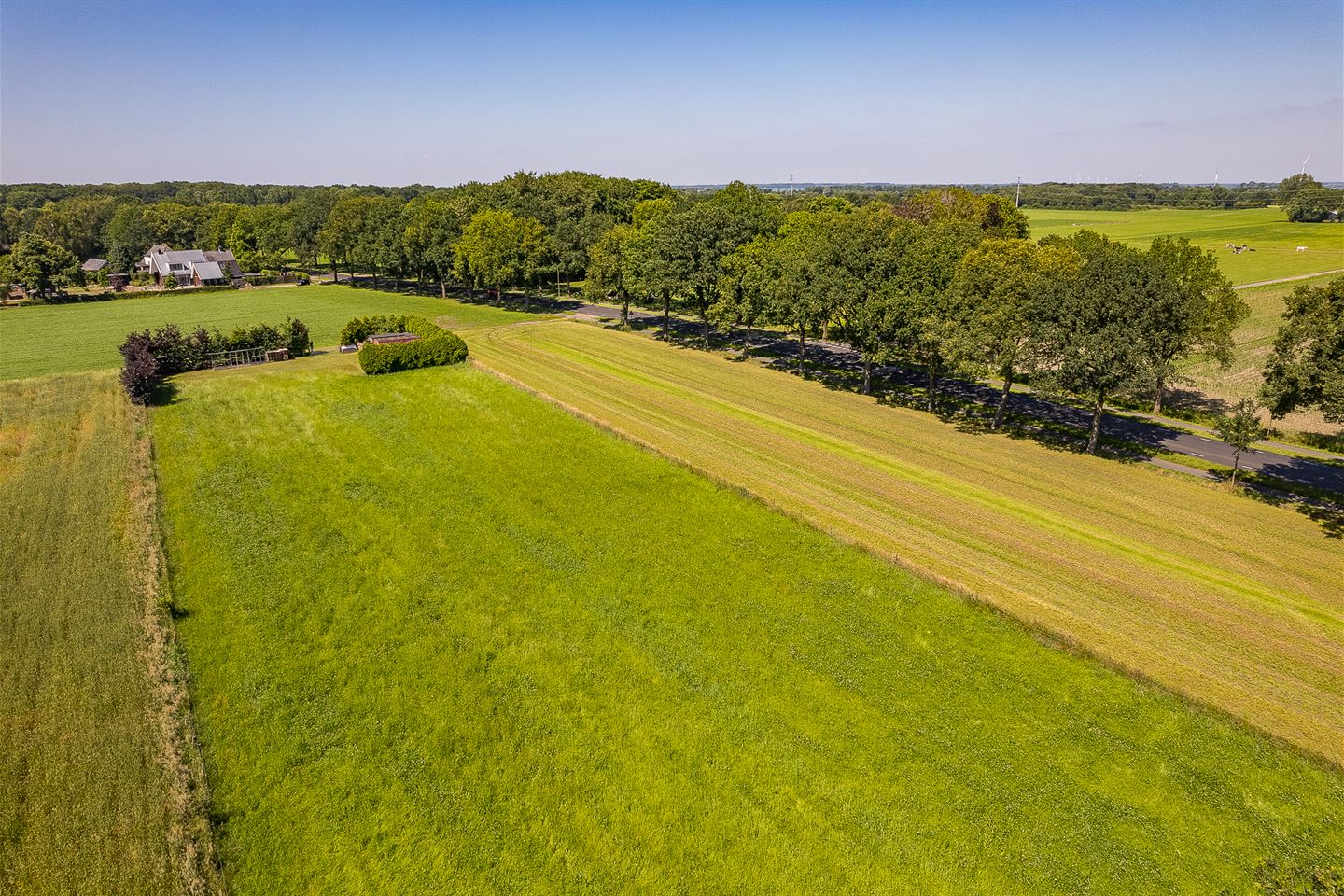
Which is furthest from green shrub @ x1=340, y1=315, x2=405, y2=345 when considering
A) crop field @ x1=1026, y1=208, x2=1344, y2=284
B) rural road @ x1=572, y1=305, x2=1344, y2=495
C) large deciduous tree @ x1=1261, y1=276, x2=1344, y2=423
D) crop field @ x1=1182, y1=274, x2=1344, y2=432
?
crop field @ x1=1026, y1=208, x2=1344, y2=284

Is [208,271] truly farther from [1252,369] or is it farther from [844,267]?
[1252,369]

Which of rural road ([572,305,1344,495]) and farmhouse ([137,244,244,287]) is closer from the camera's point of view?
rural road ([572,305,1344,495])

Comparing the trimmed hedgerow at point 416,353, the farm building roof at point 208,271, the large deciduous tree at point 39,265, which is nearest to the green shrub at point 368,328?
the trimmed hedgerow at point 416,353

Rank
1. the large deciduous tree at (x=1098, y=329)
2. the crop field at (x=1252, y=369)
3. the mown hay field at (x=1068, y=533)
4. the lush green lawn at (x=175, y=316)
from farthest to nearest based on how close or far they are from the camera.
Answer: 1. the lush green lawn at (x=175, y=316)
2. the crop field at (x=1252, y=369)
3. the large deciduous tree at (x=1098, y=329)
4. the mown hay field at (x=1068, y=533)

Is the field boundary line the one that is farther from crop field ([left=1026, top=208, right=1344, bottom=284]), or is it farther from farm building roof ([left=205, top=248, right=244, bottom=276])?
crop field ([left=1026, top=208, right=1344, bottom=284])

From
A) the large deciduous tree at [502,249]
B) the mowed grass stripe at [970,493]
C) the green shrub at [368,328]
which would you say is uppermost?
the large deciduous tree at [502,249]

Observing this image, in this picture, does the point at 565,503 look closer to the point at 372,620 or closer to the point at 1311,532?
the point at 372,620

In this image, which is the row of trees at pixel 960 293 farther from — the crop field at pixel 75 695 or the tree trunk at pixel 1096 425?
the crop field at pixel 75 695

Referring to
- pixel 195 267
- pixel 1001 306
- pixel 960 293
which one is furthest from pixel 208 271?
pixel 1001 306
